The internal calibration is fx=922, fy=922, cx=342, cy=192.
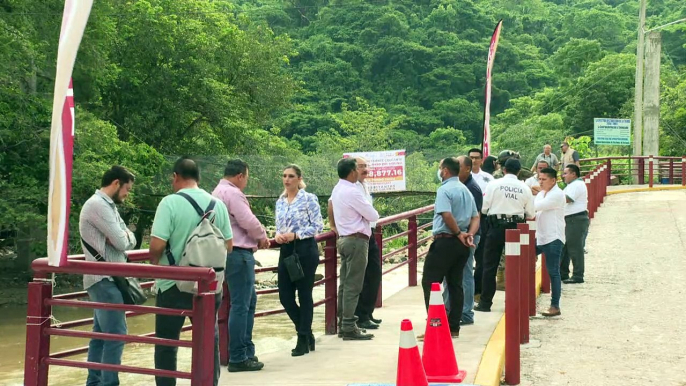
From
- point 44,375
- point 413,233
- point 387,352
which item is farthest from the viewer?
point 413,233

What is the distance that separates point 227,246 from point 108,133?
22.3 meters

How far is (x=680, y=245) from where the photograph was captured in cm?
1803

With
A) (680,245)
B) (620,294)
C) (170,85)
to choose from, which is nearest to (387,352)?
(620,294)

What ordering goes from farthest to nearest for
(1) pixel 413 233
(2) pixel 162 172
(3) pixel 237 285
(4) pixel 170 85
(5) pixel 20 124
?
(4) pixel 170 85, (2) pixel 162 172, (5) pixel 20 124, (1) pixel 413 233, (3) pixel 237 285

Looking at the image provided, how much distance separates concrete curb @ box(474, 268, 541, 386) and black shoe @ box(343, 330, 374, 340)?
1224 millimetres

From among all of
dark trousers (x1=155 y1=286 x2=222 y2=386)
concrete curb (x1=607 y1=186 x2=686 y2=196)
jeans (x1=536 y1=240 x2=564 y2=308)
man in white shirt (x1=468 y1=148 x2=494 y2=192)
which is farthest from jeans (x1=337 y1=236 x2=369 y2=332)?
concrete curb (x1=607 y1=186 x2=686 y2=196)

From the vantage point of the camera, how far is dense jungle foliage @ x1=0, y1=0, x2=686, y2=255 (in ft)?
87.1

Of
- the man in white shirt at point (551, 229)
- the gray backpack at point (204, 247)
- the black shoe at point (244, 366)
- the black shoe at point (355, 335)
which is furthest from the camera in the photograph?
the man in white shirt at point (551, 229)

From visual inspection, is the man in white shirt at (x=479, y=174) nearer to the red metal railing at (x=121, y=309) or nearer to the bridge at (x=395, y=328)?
the bridge at (x=395, y=328)

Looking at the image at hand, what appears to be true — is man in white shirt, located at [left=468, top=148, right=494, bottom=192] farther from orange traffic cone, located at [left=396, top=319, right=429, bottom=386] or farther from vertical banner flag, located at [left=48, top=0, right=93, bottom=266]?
vertical banner flag, located at [left=48, top=0, right=93, bottom=266]

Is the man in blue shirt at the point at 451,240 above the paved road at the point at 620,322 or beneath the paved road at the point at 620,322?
above

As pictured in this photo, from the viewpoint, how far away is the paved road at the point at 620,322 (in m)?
8.18

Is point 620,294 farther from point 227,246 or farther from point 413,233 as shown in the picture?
point 227,246

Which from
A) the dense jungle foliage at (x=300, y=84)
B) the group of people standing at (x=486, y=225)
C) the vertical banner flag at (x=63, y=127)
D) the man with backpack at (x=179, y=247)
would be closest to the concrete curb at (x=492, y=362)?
the group of people standing at (x=486, y=225)
